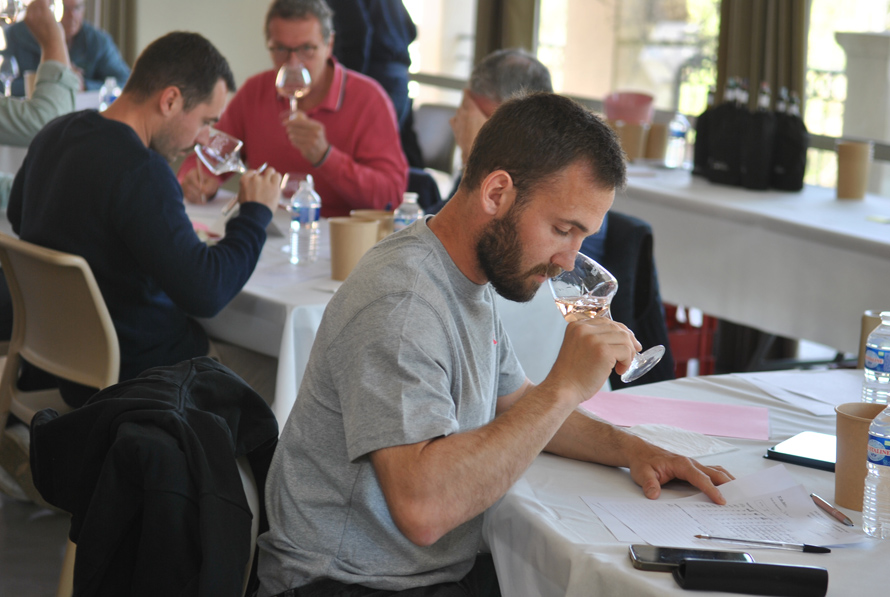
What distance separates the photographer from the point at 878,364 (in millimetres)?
1407

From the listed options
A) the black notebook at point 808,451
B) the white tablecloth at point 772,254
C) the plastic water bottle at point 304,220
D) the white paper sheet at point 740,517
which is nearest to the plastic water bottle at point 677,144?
the white tablecloth at point 772,254

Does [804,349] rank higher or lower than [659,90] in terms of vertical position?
lower

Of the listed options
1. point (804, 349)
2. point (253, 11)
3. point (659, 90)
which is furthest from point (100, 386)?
point (253, 11)

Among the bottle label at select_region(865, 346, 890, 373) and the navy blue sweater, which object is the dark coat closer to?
the navy blue sweater

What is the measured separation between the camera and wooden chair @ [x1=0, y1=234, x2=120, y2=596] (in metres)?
1.80

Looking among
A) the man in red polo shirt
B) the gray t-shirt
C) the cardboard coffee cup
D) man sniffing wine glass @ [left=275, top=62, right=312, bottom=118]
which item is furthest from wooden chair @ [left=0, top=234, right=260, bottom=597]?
the cardboard coffee cup

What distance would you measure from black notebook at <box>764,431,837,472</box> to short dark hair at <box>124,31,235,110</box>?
1.58m

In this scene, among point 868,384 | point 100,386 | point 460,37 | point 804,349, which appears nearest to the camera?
point 868,384

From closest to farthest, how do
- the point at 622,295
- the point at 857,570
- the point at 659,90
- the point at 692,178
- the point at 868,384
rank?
the point at 857,570 → the point at 868,384 → the point at 622,295 → the point at 692,178 → the point at 659,90

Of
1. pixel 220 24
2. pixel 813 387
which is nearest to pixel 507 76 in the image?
pixel 813 387

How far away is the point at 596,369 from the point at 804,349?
12.2 ft

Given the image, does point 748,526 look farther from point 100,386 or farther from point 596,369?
point 100,386

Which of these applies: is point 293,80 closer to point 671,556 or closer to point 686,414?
point 686,414

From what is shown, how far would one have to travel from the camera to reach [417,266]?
1.14 meters
